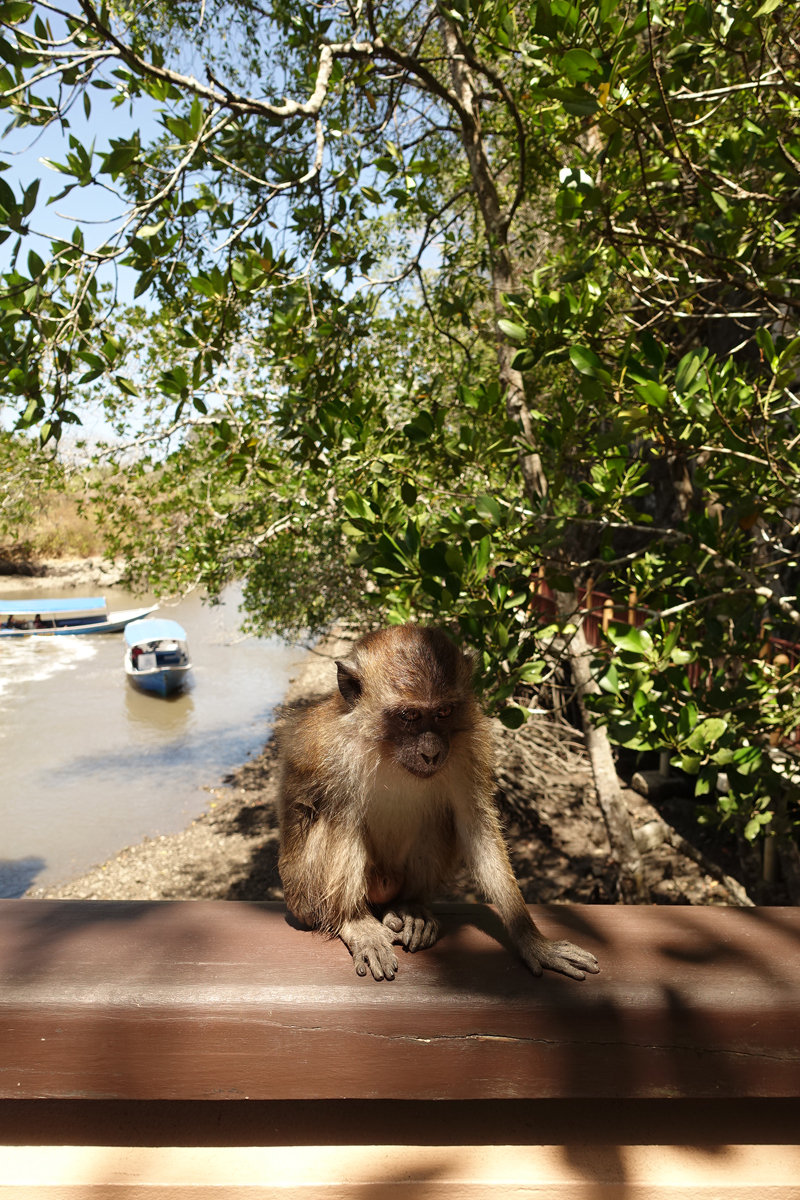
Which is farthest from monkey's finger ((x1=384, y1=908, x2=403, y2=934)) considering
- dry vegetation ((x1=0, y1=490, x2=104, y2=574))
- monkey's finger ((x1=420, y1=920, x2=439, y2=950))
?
dry vegetation ((x1=0, y1=490, x2=104, y2=574))

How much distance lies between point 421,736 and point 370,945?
0.63 metres

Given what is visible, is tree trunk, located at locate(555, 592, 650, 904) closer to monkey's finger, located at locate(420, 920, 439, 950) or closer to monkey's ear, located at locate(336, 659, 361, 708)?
monkey's ear, located at locate(336, 659, 361, 708)

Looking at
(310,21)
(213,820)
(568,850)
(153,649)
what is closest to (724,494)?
(310,21)

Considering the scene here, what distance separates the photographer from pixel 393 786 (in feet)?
7.54

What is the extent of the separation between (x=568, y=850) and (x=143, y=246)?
715cm

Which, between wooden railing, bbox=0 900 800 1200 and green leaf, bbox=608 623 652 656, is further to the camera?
green leaf, bbox=608 623 652 656

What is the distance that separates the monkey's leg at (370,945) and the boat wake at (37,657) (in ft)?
74.5

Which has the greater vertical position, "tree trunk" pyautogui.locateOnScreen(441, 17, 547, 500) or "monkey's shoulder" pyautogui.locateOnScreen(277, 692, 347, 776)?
"tree trunk" pyautogui.locateOnScreen(441, 17, 547, 500)

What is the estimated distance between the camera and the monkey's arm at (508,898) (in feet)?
4.87

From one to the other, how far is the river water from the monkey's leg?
26.6 feet

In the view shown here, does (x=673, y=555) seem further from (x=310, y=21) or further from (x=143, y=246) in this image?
(x=310, y=21)

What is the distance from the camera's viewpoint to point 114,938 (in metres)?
1.50

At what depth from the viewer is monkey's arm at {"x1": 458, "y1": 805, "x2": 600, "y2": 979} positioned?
148 cm

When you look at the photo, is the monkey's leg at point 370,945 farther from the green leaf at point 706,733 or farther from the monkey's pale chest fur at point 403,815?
the green leaf at point 706,733
